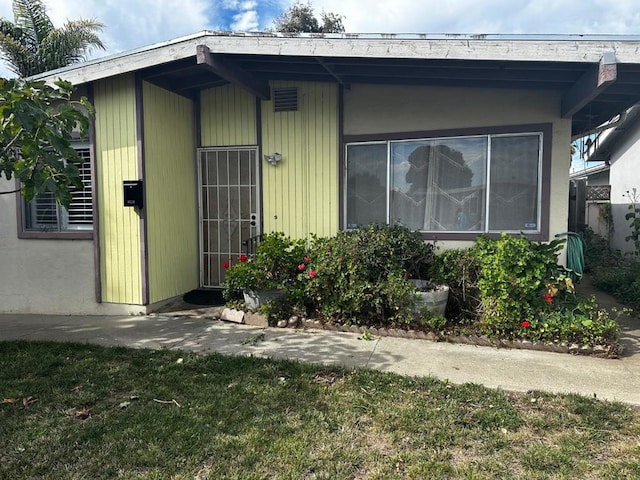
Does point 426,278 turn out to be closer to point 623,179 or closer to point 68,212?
point 68,212

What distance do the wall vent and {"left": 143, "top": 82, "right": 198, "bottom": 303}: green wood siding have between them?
1.37 meters

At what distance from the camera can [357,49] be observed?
4.75 meters

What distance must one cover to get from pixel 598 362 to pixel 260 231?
14.7ft

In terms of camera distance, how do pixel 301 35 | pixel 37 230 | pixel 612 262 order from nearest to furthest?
pixel 301 35 → pixel 37 230 → pixel 612 262

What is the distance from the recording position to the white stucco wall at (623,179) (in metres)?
9.42

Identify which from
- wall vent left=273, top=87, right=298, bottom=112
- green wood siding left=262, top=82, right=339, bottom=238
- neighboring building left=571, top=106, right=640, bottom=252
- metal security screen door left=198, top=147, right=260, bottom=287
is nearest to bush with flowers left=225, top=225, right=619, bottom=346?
green wood siding left=262, top=82, right=339, bottom=238

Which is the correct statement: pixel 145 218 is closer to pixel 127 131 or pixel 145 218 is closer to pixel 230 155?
pixel 127 131

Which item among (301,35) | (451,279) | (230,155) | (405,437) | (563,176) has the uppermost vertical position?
(301,35)

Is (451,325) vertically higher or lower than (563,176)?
lower

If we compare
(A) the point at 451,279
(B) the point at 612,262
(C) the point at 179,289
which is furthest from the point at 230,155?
(B) the point at 612,262

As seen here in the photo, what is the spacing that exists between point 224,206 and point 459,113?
3.64m

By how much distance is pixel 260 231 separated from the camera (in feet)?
21.6

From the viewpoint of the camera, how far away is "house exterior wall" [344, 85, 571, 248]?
5.32 metres

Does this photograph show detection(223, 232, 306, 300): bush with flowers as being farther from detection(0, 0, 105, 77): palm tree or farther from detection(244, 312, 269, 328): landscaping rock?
detection(0, 0, 105, 77): palm tree
